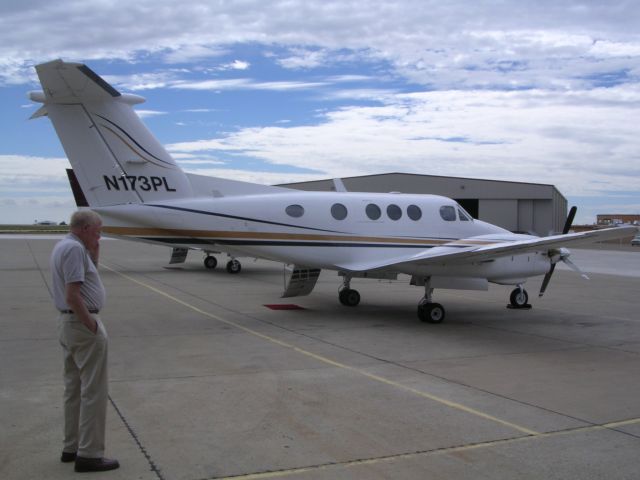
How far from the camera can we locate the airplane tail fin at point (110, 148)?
13.0 metres

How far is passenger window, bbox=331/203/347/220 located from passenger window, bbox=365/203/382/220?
0.54 m

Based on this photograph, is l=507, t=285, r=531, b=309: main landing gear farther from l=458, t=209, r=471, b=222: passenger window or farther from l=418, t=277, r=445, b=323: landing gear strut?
l=418, t=277, r=445, b=323: landing gear strut

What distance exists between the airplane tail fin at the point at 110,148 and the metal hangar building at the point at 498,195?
3906 centimetres

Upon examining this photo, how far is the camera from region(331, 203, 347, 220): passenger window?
13.7 meters

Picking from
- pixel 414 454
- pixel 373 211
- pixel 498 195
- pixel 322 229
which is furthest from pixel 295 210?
pixel 498 195

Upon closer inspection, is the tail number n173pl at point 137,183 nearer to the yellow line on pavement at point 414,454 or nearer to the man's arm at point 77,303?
the man's arm at point 77,303

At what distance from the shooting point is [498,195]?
52656 millimetres

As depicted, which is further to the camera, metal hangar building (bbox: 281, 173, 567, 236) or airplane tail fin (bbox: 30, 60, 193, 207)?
metal hangar building (bbox: 281, 173, 567, 236)

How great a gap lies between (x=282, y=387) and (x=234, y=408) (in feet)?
3.38

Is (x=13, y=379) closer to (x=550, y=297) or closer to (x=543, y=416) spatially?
(x=543, y=416)

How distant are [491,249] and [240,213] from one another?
17.0 ft

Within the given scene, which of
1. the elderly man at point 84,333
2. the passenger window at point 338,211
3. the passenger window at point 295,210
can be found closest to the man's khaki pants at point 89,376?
the elderly man at point 84,333

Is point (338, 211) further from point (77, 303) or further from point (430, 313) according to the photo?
point (77, 303)

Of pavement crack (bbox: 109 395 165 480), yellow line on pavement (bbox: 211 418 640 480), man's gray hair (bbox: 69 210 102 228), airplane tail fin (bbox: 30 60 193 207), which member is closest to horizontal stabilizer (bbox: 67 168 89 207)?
airplane tail fin (bbox: 30 60 193 207)
